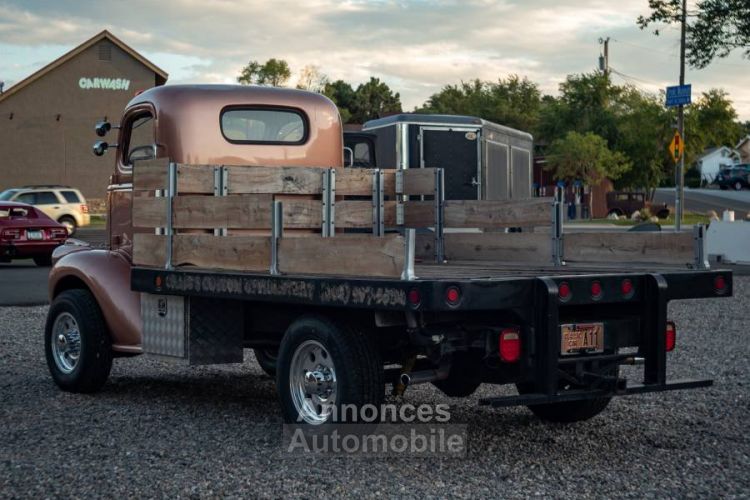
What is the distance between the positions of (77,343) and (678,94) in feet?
68.1

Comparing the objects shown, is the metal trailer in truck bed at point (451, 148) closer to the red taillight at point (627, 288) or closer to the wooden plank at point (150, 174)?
the wooden plank at point (150, 174)

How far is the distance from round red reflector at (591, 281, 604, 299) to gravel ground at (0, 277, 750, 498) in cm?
89

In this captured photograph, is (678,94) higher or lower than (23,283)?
higher

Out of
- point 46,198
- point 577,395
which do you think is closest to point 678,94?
point 46,198

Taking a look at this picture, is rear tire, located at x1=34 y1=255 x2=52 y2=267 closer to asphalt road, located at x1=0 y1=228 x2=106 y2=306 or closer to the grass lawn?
asphalt road, located at x1=0 y1=228 x2=106 y2=306

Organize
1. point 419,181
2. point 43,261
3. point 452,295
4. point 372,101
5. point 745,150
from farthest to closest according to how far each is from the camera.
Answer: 1. point 745,150
2. point 372,101
3. point 43,261
4. point 419,181
5. point 452,295

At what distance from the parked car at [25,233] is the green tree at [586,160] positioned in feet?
150

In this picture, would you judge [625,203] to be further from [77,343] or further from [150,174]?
[150,174]

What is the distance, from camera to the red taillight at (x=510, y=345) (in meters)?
5.79

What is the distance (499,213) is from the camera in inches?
307

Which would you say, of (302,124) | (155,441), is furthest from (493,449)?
(302,124)

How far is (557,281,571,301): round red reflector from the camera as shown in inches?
230

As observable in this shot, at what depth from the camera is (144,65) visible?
56438 mm

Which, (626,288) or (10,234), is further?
(10,234)
